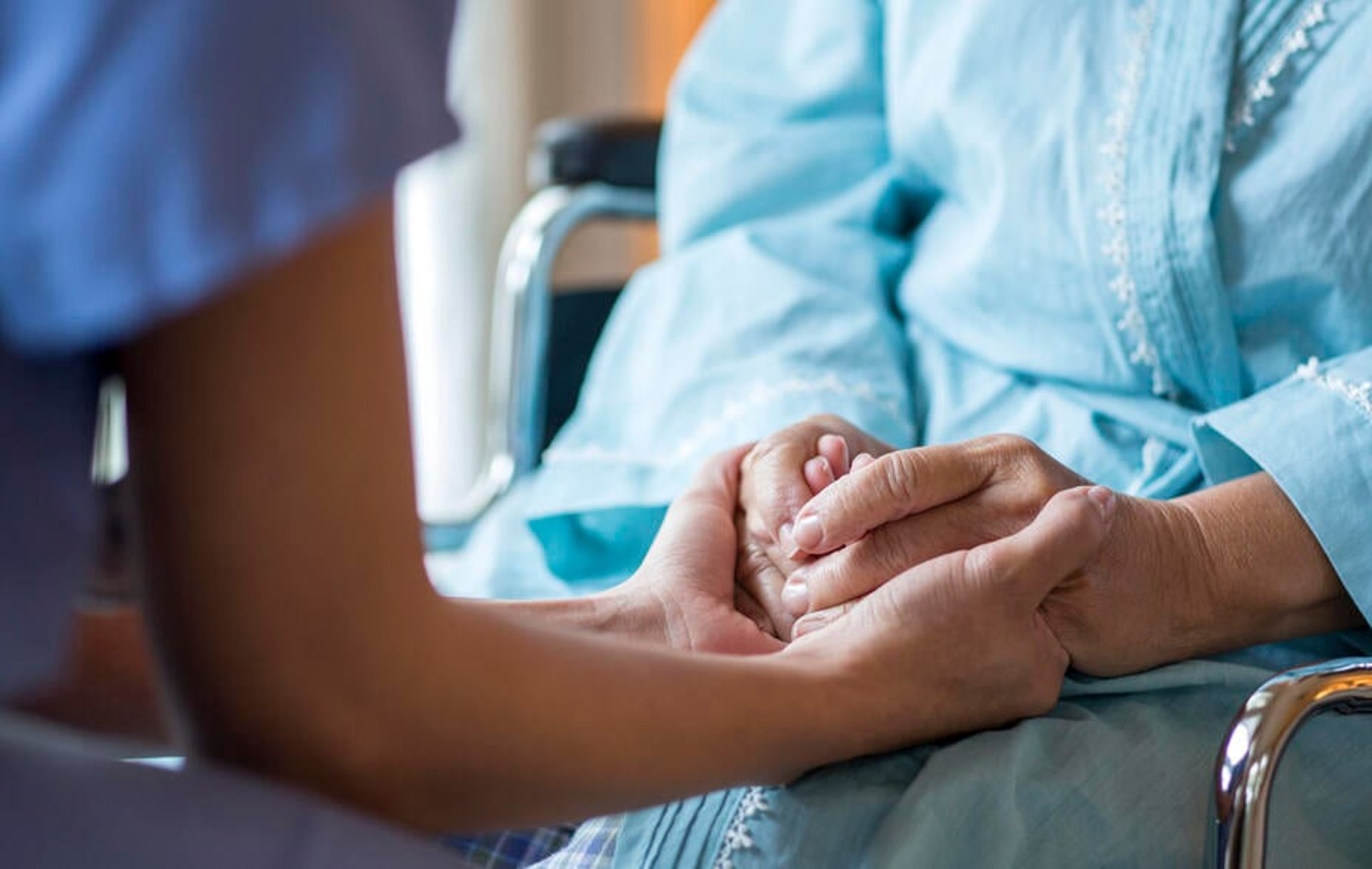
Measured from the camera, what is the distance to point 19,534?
0.42 m

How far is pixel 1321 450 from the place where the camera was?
0.80 meters

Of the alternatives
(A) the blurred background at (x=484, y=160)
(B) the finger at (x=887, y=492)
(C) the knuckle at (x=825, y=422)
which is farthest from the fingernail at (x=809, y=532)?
(A) the blurred background at (x=484, y=160)

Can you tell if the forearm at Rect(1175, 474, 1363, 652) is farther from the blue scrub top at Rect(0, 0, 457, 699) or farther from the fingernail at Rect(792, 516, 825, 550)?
the blue scrub top at Rect(0, 0, 457, 699)

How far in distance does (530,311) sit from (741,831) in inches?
30.2

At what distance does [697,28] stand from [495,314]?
0.61 metres

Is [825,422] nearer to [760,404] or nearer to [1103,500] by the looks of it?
[760,404]

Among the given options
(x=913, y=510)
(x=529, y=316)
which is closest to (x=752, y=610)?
(x=913, y=510)

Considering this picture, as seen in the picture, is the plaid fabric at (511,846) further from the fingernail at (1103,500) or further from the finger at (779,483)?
the fingernail at (1103,500)

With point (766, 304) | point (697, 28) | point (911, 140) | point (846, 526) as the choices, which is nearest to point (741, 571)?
point (846, 526)

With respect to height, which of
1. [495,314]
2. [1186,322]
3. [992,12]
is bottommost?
[495,314]

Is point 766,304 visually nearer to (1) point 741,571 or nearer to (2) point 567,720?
(1) point 741,571

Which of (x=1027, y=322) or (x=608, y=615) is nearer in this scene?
(x=608, y=615)

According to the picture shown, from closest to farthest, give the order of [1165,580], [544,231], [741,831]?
[741,831]
[1165,580]
[544,231]

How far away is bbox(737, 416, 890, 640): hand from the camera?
848 mm
